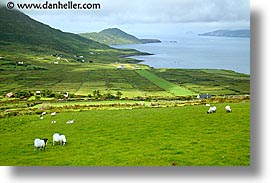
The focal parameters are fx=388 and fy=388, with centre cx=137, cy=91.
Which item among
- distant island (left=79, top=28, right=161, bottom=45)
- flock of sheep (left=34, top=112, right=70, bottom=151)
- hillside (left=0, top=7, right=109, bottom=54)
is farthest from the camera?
distant island (left=79, top=28, right=161, bottom=45)

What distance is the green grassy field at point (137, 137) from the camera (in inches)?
240

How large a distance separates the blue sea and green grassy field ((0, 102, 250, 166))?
2.52ft

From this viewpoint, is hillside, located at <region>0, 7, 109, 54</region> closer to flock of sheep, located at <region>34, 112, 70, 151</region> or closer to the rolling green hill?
flock of sheep, located at <region>34, 112, 70, 151</region>

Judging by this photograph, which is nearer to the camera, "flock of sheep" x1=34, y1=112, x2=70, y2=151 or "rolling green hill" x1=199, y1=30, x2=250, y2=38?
"flock of sheep" x1=34, y1=112, x2=70, y2=151

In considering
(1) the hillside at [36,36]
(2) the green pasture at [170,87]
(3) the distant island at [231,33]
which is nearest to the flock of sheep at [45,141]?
(1) the hillside at [36,36]

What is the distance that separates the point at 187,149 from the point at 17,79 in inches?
121

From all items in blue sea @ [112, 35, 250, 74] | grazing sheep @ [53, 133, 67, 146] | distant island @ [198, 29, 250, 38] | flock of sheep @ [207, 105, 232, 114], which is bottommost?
grazing sheep @ [53, 133, 67, 146]

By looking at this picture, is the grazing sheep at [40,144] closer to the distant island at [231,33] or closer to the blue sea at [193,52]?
the blue sea at [193,52]

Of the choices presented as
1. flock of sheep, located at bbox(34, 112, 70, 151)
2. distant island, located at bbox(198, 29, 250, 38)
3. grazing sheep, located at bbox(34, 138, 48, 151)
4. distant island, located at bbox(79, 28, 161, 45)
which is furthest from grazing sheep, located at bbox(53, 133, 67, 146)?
distant island, located at bbox(198, 29, 250, 38)

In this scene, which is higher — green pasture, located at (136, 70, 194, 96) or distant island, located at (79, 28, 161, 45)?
distant island, located at (79, 28, 161, 45)

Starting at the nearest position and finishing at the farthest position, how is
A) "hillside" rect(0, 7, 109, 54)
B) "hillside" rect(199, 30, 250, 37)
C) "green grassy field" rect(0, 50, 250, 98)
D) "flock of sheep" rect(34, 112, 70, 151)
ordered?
"flock of sheep" rect(34, 112, 70, 151)
"hillside" rect(199, 30, 250, 37)
"hillside" rect(0, 7, 109, 54)
"green grassy field" rect(0, 50, 250, 98)

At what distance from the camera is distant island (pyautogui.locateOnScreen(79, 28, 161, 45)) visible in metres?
7.09

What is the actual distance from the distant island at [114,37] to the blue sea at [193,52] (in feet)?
0.28
